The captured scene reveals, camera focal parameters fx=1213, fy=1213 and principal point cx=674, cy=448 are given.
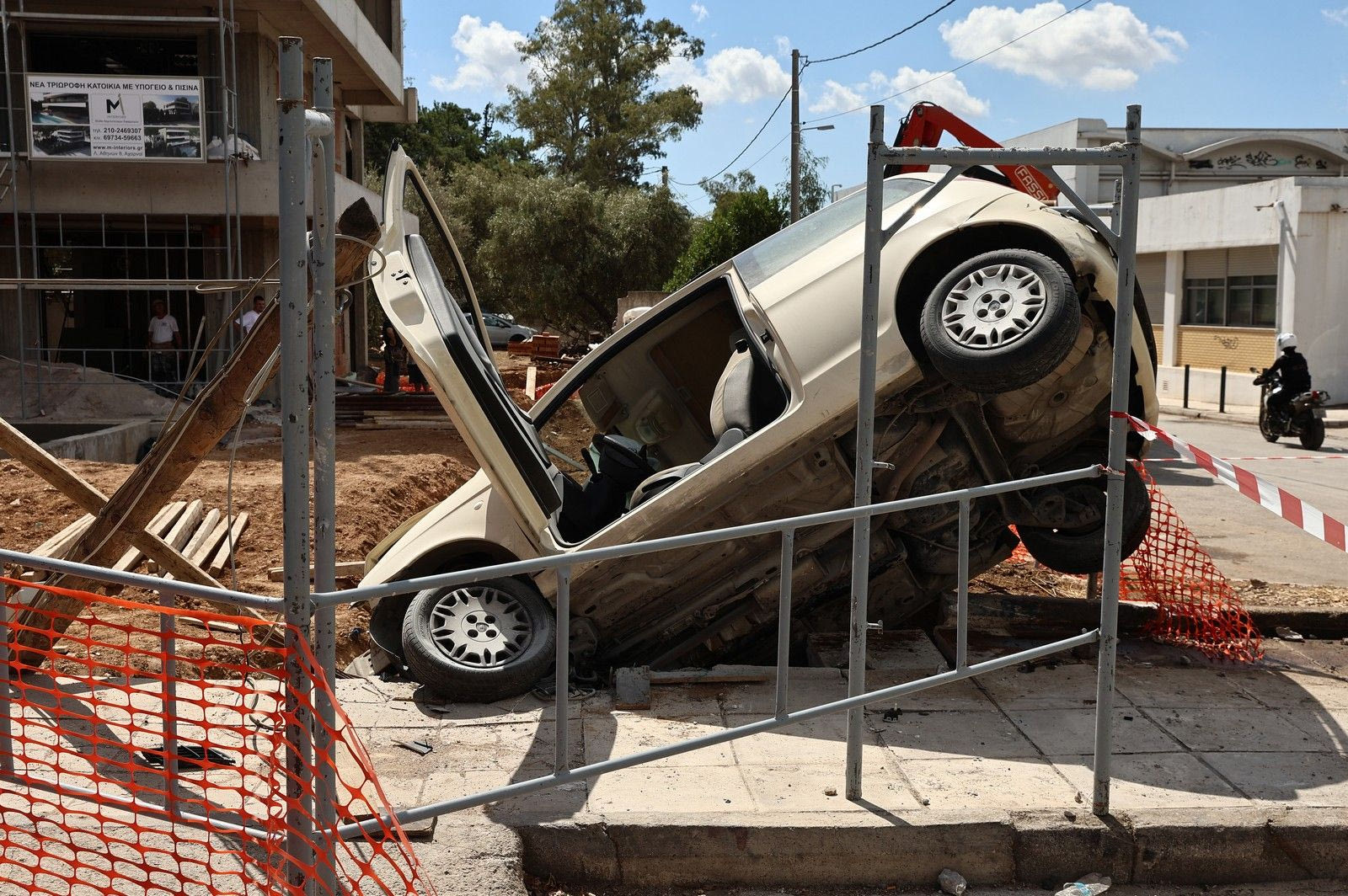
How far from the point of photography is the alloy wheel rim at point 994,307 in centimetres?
510

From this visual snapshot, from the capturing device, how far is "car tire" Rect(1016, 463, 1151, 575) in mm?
5895

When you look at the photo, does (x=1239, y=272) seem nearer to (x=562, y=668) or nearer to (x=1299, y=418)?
(x=1299, y=418)

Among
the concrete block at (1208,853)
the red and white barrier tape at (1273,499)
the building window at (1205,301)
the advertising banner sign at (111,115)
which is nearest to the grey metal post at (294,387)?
the concrete block at (1208,853)

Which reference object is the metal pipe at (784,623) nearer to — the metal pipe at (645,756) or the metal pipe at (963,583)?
the metal pipe at (645,756)

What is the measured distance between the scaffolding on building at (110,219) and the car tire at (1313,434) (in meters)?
15.1

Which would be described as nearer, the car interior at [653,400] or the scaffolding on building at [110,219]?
the car interior at [653,400]

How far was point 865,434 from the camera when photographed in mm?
4422

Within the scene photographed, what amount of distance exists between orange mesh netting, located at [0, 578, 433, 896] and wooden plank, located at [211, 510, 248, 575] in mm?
2754

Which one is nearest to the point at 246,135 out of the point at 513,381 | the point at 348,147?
the point at 513,381

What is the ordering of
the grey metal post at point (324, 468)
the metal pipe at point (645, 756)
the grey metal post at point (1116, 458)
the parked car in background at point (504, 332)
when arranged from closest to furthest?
the grey metal post at point (324, 468) → the metal pipe at point (645, 756) → the grey metal post at point (1116, 458) → the parked car in background at point (504, 332)

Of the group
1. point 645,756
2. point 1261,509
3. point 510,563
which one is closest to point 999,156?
point 510,563

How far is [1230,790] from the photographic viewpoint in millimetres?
4520

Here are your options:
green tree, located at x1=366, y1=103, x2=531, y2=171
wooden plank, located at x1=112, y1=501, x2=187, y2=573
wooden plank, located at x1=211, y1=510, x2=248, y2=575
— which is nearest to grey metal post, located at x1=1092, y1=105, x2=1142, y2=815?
wooden plank, located at x1=211, y1=510, x2=248, y2=575

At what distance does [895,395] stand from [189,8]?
57.6 feet
